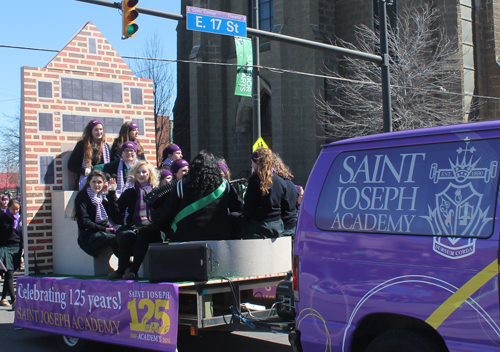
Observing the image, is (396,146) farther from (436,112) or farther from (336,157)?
(436,112)

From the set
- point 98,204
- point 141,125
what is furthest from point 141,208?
point 141,125

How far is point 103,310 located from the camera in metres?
5.52

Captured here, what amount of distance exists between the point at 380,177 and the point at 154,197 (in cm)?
280

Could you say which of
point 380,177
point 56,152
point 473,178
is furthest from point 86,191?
point 473,178

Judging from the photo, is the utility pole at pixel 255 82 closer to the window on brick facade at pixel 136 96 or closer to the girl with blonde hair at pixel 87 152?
the window on brick facade at pixel 136 96

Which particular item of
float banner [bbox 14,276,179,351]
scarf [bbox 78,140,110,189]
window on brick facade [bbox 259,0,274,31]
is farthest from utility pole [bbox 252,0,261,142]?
window on brick facade [bbox 259,0,274,31]

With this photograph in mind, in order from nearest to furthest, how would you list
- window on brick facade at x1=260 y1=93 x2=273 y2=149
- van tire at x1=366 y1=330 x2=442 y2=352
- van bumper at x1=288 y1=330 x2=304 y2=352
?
1. van tire at x1=366 y1=330 x2=442 y2=352
2. van bumper at x1=288 y1=330 x2=304 y2=352
3. window on brick facade at x1=260 y1=93 x2=273 y2=149

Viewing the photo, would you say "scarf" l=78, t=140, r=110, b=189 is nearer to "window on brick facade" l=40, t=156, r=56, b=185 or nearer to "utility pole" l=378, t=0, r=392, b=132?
"window on brick facade" l=40, t=156, r=56, b=185

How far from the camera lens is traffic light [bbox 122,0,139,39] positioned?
8961 mm

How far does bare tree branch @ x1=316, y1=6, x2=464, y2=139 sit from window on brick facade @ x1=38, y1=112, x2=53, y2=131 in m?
12.7

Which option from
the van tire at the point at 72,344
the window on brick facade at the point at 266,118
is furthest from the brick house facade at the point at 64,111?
the window on brick facade at the point at 266,118

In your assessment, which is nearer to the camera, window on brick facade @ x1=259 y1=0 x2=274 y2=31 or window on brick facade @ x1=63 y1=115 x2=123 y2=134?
window on brick facade @ x1=63 y1=115 x2=123 y2=134

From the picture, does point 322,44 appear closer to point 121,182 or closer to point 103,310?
point 121,182

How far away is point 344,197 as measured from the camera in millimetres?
3732
